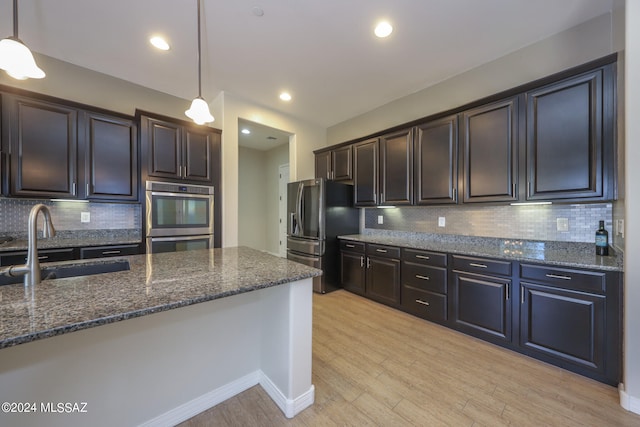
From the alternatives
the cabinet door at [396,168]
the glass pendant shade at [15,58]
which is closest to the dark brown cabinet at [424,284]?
the cabinet door at [396,168]

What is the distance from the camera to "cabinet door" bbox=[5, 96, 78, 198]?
7.60 feet

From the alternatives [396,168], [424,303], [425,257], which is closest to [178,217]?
[396,168]

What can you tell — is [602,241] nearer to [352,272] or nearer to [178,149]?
[352,272]

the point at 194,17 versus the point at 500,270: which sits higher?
the point at 194,17

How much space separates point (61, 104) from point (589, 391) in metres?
5.24

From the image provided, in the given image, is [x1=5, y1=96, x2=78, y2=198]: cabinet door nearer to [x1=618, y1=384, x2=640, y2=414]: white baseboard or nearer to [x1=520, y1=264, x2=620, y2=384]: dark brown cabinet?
[x1=520, y1=264, x2=620, y2=384]: dark brown cabinet

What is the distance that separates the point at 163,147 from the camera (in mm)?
2939

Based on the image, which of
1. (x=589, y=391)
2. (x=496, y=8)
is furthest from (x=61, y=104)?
(x=589, y=391)

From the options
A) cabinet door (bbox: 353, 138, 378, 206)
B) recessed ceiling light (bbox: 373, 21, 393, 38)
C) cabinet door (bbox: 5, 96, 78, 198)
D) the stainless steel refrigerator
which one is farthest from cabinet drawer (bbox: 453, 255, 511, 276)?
cabinet door (bbox: 5, 96, 78, 198)

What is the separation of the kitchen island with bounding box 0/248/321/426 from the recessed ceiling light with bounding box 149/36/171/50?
2.20 meters

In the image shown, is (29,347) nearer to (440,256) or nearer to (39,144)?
(39,144)

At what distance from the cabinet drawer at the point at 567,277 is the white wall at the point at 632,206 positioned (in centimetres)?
22

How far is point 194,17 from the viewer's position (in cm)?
212

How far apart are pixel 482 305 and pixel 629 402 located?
35.9 inches
